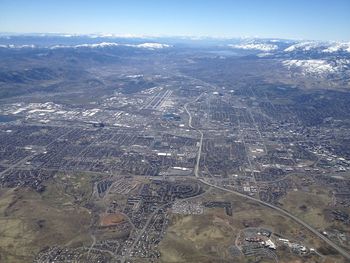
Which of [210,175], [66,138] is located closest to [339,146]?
[210,175]

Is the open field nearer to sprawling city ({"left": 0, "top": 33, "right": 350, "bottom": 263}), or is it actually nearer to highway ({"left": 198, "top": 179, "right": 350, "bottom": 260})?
sprawling city ({"left": 0, "top": 33, "right": 350, "bottom": 263})

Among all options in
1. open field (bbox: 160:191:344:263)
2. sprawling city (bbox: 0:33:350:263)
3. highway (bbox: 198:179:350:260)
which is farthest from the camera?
highway (bbox: 198:179:350:260)

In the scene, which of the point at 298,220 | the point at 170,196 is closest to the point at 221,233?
the point at 170,196

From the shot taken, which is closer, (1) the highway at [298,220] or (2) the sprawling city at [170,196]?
(2) the sprawling city at [170,196]

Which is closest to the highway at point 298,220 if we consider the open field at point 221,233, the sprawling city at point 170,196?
the sprawling city at point 170,196

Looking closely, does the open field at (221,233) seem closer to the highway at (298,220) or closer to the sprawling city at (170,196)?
the sprawling city at (170,196)

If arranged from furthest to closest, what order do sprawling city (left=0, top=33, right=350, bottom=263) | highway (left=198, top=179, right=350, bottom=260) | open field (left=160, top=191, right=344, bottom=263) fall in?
highway (left=198, top=179, right=350, bottom=260)
sprawling city (left=0, top=33, right=350, bottom=263)
open field (left=160, top=191, right=344, bottom=263)

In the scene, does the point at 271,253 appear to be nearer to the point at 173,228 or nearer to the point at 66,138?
the point at 173,228

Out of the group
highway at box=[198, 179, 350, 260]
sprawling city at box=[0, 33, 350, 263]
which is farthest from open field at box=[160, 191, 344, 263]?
highway at box=[198, 179, 350, 260]

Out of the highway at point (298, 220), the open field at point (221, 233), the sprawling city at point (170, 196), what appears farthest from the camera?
the highway at point (298, 220)

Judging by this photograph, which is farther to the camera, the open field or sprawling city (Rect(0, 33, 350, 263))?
sprawling city (Rect(0, 33, 350, 263))

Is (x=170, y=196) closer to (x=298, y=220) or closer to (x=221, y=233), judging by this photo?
(x=221, y=233)
